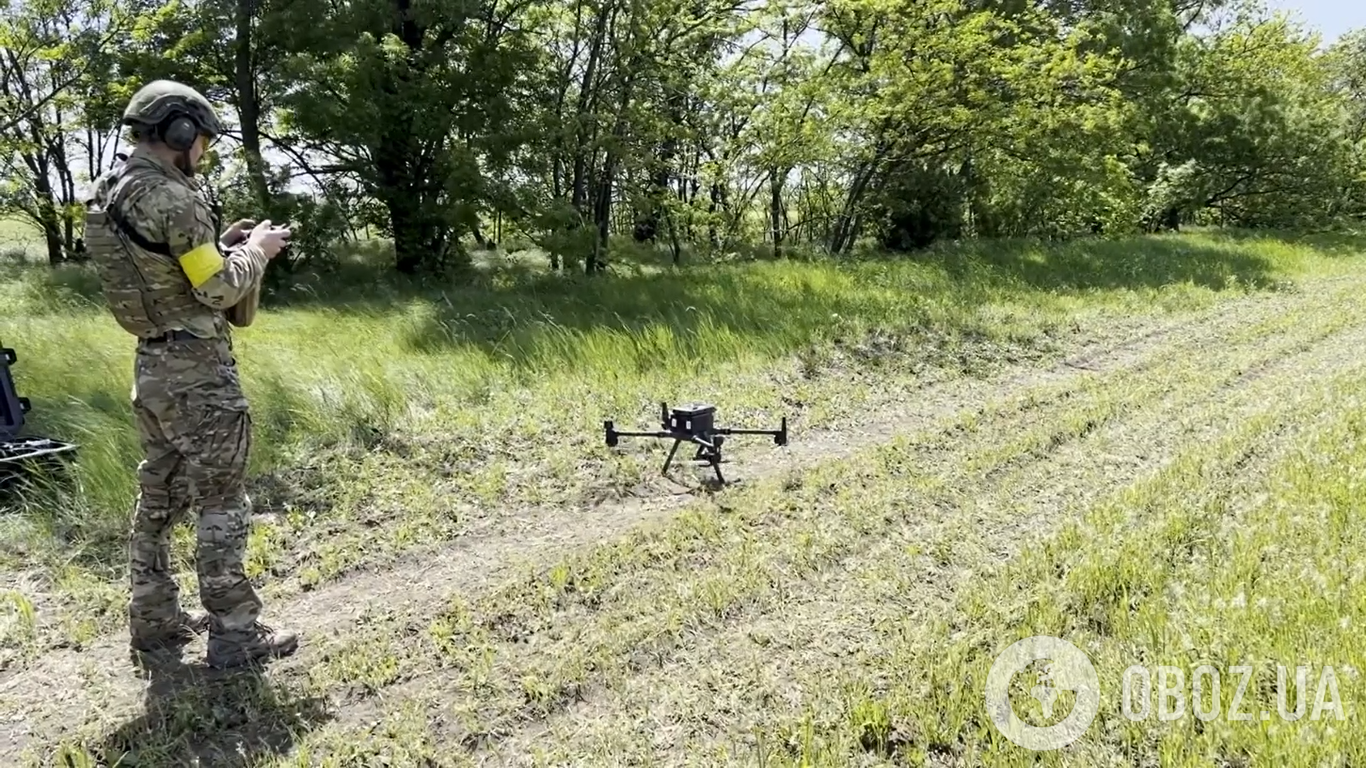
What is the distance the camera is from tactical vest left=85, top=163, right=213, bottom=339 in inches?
97.8

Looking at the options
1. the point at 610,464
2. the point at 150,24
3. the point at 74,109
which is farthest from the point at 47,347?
the point at 74,109

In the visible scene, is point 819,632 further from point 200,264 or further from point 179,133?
point 179,133

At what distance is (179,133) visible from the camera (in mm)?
2520

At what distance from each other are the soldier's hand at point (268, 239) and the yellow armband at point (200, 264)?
0.82 ft

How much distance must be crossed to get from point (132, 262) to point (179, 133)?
17.2 inches

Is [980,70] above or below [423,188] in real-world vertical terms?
above

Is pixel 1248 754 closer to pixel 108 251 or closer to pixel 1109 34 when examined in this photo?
pixel 108 251

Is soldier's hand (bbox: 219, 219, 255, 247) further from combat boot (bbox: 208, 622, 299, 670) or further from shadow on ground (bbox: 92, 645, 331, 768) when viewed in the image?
shadow on ground (bbox: 92, 645, 331, 768)

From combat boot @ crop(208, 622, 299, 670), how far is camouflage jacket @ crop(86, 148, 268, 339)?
1.09 metres

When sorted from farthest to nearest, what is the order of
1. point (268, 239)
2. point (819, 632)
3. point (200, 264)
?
point (819, 632)
point (268, 239)
point (200, 264)

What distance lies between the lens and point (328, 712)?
2.62m

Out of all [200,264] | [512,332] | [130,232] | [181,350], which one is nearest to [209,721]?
[181,350]

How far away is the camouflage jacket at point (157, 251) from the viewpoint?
247cm

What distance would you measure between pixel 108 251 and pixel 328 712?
1644 mm
